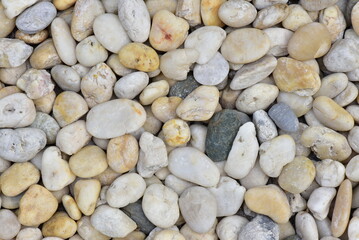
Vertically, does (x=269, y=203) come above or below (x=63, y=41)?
below

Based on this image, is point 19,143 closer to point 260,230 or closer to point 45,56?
point 45,56

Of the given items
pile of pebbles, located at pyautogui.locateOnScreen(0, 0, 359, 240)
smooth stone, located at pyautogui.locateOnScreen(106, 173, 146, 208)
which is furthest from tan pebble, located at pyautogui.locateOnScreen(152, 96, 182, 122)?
smooth stone, located at pyautogui.locateOnScreen(106, 173, 146, 208)

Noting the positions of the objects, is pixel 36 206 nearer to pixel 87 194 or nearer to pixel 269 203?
pixel 87 194

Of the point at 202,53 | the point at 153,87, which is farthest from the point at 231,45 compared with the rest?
the point at 153,87

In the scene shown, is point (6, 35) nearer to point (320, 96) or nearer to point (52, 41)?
point (52, 41)

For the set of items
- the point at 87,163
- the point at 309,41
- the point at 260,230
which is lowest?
the point at 260,230

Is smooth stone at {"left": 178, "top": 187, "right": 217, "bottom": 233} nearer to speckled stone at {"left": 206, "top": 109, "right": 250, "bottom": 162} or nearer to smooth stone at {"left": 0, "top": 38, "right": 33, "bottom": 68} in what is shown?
speckled stone at {"left": 206, "top": 109, "right": 250, "bottom": 162}

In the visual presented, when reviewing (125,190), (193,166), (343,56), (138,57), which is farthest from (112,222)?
(343,56)
